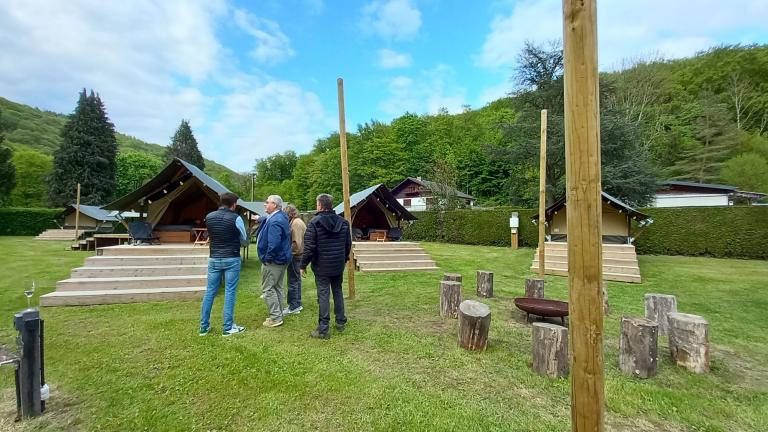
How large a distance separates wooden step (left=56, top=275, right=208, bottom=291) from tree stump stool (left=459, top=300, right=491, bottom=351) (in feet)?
19.7

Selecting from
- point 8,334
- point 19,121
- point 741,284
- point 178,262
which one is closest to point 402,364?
point 8,334

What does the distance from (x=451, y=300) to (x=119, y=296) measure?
21.1 feet

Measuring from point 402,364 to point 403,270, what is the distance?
7.55m

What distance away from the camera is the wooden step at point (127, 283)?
6840mm

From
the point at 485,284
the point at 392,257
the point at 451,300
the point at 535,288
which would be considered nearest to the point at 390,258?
the point at 392,257

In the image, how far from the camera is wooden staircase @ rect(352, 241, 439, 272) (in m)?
11.4

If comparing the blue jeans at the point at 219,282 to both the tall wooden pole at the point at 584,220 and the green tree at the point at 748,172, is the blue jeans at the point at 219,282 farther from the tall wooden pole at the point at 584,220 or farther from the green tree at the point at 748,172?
the green tree at the point at 748,172

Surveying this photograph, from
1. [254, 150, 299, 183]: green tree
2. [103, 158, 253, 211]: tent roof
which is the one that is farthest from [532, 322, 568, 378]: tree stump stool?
[254, 150, 299, 183]: green tree

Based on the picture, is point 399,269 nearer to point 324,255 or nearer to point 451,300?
point 451,300

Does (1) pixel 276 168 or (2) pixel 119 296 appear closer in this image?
(2) pixel 119 296

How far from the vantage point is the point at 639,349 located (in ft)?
12.7

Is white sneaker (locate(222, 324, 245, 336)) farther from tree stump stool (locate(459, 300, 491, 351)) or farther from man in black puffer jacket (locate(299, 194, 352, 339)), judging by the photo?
tree stump stool (locate(459, 300, 491, 351))

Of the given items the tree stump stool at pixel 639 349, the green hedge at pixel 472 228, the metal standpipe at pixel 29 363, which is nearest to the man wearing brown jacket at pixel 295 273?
the metal standpipe at pixel 29 363

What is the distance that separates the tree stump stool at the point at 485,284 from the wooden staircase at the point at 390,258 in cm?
396
